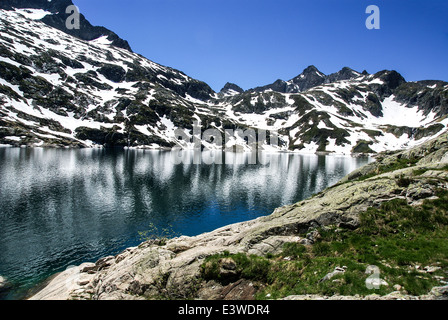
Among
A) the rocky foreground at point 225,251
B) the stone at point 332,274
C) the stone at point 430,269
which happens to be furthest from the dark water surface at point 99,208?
the stone at point 430,269

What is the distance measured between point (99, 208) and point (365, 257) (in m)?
52.6

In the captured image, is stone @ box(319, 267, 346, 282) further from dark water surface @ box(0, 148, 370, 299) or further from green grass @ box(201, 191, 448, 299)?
dark water surface @ box(0, 148, 370, 299)

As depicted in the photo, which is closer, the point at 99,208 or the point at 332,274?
the point at 332,274

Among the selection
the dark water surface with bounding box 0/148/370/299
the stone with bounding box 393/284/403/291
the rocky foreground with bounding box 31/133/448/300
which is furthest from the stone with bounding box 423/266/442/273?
the dark water surface with bounding box 0/148/370/299

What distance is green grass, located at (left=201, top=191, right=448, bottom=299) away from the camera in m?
12.5

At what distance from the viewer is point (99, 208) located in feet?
169

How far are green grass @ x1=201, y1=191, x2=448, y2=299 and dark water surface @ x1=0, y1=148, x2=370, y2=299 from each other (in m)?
17.5

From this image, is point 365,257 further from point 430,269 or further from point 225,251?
point 225,251

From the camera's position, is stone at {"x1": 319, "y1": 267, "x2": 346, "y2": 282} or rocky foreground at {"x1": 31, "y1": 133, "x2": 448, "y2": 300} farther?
rocky foreground at {"x1": 31, "y1": 133, "x2": 448, "y2": 300}

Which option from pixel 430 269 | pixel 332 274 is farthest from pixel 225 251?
pixel 430 269

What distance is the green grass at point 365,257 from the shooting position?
12.5 m

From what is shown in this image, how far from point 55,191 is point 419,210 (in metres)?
75.0
